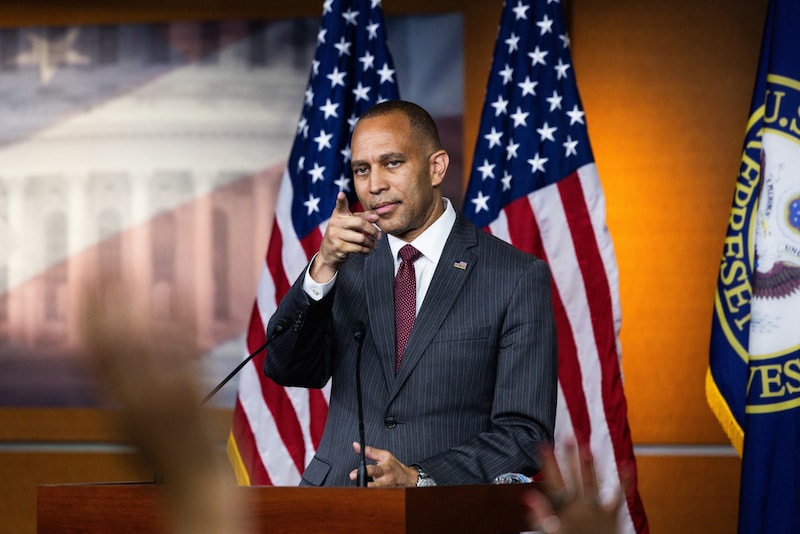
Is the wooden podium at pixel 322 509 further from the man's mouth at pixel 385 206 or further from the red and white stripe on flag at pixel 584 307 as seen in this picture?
the red and white stripe on flag at pixel 584 307

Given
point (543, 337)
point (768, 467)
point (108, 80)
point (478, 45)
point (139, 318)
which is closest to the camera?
point (139, 318)

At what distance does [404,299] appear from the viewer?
266 cm

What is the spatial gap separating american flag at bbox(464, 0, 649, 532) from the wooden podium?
1.96m

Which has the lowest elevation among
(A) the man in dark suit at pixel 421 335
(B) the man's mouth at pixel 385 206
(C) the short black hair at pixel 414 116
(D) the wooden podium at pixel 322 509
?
(D) the wooden podium at pixel 322 509

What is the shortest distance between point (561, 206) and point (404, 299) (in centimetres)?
149

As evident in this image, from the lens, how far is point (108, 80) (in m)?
5.00

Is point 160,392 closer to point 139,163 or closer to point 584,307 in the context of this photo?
point 584,307

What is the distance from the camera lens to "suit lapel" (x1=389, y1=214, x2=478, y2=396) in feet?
8.30

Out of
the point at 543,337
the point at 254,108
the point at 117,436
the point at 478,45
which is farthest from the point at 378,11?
the point at 117,436

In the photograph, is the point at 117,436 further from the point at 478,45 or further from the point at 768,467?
the point at 478,45

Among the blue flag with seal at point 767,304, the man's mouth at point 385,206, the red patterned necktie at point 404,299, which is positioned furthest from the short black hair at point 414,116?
the blue flag with seal at point 767,304

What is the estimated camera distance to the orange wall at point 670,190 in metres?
4.38

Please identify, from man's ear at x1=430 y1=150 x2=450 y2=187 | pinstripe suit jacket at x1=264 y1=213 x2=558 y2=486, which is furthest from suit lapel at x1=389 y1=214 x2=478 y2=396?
man's ear at x1=430 y1=150 x2=450 y2=187

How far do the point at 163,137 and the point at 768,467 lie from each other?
10.3 ft
